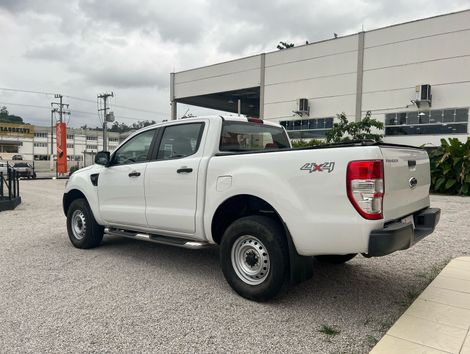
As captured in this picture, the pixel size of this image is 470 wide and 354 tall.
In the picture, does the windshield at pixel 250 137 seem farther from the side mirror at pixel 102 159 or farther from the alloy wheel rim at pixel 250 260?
the side mirror at pixel 102 159

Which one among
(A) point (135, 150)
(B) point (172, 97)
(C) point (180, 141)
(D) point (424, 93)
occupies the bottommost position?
(A) point (135, 150)

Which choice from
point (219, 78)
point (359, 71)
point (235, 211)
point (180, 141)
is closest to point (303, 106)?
point (359, 71)

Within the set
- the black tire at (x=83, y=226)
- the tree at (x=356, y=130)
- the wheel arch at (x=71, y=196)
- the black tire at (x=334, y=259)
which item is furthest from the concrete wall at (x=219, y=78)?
the black tire at (x=334, y=259)

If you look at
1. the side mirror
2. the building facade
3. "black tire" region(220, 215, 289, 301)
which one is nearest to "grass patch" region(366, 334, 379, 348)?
"black tire" region(220, 215, 289, 301)

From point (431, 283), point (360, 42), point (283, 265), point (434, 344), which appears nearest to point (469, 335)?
point (434, 344)

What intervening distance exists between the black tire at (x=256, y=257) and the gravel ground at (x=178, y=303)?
18 centimetres

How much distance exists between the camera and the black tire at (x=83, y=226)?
602 centimetres

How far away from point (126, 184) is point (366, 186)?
132 inches

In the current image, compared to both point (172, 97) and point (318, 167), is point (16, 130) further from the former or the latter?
point (318, 167)

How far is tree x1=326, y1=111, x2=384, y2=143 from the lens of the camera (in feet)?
68.3

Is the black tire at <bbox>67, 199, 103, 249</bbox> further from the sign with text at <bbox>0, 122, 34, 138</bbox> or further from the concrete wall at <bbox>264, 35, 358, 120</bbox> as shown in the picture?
the sign with text at <bbox>0, 122, 34, 138</bbox>

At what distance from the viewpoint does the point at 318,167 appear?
3.38m

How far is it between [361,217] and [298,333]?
44.1 inches

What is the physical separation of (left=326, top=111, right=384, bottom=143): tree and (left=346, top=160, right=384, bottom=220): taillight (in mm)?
18321
